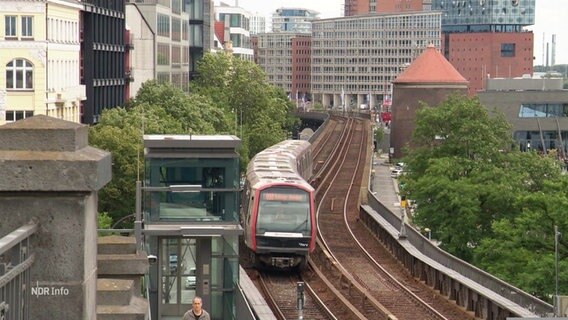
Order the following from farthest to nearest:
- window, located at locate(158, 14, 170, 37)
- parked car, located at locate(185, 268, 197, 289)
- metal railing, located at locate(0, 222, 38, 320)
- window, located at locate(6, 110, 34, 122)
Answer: window, located at locate(158, 14, 170, 37), window, located at locate(6, 110, 34, 122), parked car, located at locate(185, 268, 197, 289), metal railing, located at locate(0, 222, 38, 320)

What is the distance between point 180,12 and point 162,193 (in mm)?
89199

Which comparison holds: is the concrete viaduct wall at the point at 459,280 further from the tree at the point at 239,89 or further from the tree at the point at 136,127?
the tree at the point at 239,89

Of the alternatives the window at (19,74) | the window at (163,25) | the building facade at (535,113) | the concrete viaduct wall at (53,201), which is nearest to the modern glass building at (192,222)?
the concrete viaduct wall at (53,201)

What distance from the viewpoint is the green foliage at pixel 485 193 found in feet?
189

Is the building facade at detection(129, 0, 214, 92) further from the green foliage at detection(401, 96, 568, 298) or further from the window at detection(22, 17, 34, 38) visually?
the window at detection(22, 17, 34, 38)

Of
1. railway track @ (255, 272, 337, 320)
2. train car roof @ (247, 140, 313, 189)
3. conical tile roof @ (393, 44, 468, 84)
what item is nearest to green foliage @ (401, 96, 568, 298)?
train car roof @ (247, 140, 313, 189)

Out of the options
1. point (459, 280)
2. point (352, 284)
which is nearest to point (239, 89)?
point (352, 284)

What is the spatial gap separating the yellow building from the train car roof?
968 centimetres

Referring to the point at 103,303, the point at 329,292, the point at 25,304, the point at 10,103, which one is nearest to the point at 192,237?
the point at 329,292

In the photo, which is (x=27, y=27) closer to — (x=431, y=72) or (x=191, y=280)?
(x=191, y=280)

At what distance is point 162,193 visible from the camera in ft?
96.5

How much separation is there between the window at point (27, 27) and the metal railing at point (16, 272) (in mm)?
54093

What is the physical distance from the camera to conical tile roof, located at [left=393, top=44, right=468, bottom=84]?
15038 cm

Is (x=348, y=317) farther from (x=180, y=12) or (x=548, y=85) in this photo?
(x=548, y=85)
